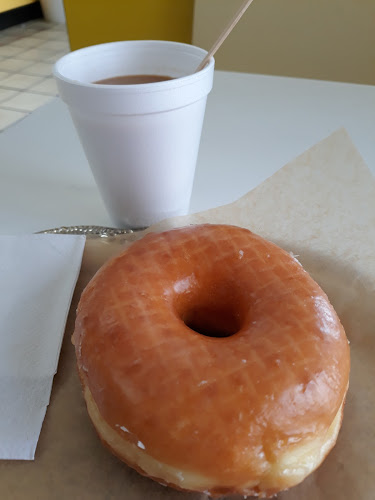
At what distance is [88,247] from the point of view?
0.85 metres

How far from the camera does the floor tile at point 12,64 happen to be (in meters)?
3.75

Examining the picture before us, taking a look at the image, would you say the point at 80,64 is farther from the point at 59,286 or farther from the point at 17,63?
the point at 17,63

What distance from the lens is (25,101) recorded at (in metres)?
3.11

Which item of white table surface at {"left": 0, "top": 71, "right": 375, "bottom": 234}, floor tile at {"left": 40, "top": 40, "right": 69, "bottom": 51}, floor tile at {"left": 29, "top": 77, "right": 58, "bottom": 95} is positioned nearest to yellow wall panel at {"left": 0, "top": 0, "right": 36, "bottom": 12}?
floor tile at {"left": 40, "top": 40, "right": 69, "bottom": 51}

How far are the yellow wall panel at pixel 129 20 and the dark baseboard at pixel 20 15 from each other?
3226 mm

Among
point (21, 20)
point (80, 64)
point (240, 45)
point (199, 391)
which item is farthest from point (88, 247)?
point (21, 20)

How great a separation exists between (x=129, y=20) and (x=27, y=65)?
218 centimetres

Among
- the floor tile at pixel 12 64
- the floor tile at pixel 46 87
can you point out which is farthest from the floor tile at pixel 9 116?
the floor tile at pixel 12 64

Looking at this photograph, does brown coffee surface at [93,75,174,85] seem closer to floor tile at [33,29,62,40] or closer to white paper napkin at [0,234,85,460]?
white paper napkin at [0,234,85,460]

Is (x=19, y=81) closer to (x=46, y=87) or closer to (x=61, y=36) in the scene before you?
(x=46, y=87)

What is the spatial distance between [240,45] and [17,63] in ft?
9.17

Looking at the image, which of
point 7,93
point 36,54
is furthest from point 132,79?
point 36,54

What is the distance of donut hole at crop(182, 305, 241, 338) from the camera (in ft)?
2.13

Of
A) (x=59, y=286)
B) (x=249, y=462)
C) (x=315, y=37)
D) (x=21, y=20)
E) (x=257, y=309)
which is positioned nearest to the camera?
(x=249, y=462)
